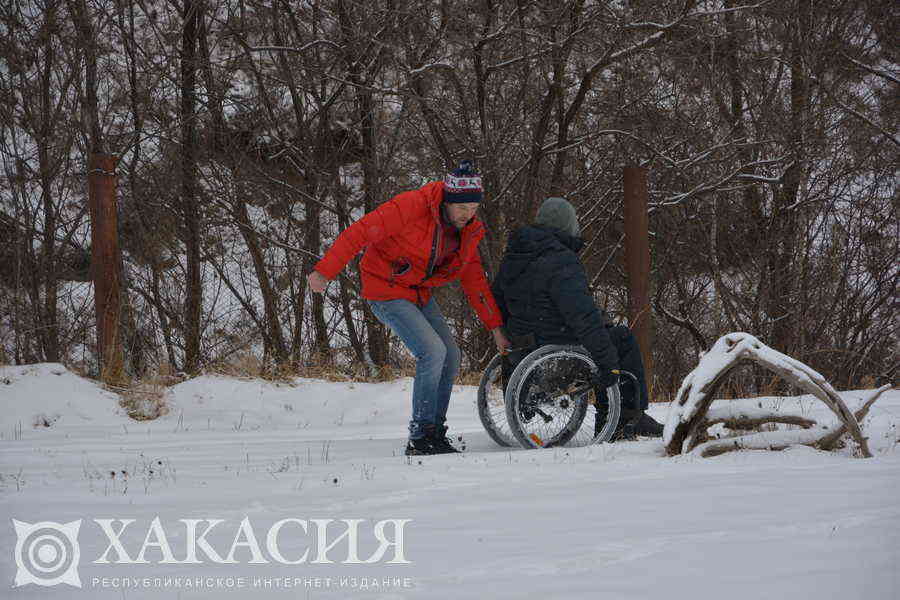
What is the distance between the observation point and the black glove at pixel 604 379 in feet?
13.5

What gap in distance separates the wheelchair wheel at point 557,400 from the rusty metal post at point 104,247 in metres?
3.64

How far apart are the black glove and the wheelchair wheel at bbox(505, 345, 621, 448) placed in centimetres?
5

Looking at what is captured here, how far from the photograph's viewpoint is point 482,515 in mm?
2701

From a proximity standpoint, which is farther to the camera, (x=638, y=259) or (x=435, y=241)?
(x=638, y=259)

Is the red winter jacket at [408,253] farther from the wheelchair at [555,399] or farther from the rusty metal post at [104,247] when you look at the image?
the rusty metal post at [104,247]

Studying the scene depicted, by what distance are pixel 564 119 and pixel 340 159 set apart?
2884 mm

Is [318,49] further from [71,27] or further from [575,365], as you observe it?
[575,365]

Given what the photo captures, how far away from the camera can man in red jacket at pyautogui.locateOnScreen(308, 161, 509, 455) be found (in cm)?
415

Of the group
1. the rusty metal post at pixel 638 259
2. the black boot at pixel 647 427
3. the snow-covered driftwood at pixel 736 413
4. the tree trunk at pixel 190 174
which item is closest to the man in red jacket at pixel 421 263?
the black boot at pixel 647 427

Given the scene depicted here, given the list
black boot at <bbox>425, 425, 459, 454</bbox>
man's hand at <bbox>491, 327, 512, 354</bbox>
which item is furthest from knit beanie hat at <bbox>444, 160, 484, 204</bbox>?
black boot at <bbox>425, 425, 459, 454</bbox>

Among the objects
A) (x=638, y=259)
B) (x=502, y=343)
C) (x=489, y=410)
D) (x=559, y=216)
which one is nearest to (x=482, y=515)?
(x=502, y=343)

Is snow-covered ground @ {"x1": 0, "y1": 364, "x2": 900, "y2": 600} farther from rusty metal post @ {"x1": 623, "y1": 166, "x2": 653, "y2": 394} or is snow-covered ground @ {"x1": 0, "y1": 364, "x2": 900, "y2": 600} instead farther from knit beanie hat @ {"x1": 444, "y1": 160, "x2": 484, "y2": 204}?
rusty metal post @ {"x1": 623, "y1": 166, "x2": 653, "y2": 394}

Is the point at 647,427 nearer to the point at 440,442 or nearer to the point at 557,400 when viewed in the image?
the point at 557,400

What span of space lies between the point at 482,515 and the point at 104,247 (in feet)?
15.2
